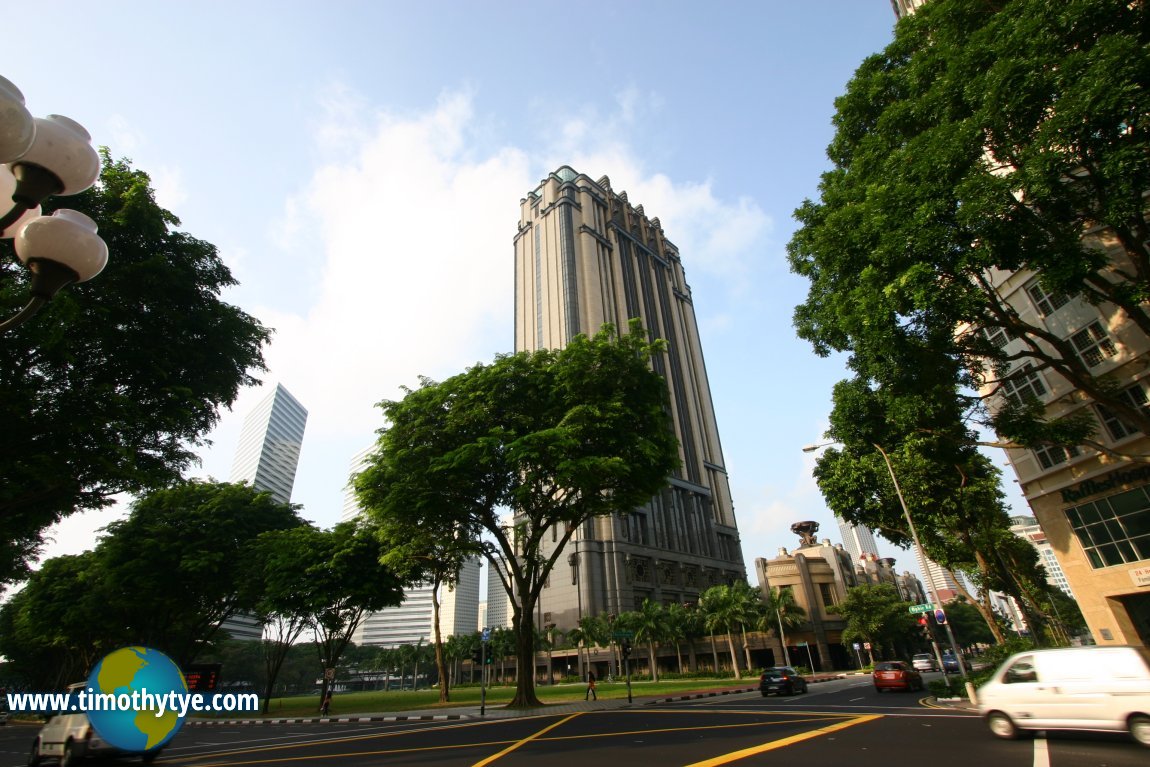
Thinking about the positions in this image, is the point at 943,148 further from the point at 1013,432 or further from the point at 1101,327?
the point at 1101,327

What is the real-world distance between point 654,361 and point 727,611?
139ft

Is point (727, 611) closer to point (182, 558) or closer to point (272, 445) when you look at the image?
point (182, 558)

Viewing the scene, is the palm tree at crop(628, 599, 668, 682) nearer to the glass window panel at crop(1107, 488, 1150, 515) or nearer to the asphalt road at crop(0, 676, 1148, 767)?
the asphalt road at crop(0, 676, 1148, 767)

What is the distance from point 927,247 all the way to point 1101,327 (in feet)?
52.5

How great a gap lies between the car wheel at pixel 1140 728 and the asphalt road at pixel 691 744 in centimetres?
16

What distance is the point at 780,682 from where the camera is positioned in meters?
25.5

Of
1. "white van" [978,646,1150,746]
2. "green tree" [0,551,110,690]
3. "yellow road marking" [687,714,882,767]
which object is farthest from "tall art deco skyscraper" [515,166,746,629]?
"white van" [978,646,1150,746]

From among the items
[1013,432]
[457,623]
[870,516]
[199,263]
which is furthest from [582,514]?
[457,623]

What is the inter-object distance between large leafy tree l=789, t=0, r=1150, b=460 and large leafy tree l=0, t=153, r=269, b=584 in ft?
65.6

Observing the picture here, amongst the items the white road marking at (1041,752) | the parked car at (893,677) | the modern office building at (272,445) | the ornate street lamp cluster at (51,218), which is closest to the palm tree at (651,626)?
the parked car at (893,677)

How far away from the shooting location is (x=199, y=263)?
1762 cm

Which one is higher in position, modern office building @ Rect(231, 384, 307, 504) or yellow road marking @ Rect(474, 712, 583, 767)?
modern office building @ Rect(231, 384, 307, 504)

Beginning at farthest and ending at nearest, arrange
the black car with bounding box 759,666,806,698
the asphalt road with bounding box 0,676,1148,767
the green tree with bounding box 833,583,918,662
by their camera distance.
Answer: the green tree with bounding box 833,583,918,662 → the black car with bounding box 759,666,806,698 → the asphalt road with bounding box 0,676,1148,767

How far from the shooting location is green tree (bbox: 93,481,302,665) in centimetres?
3275
